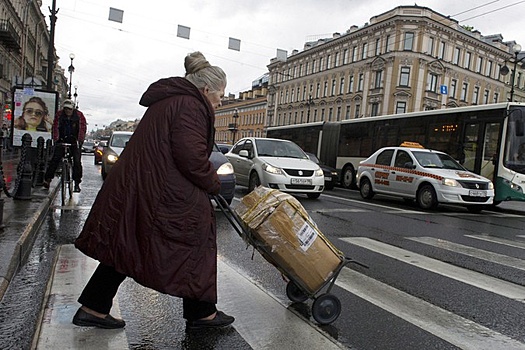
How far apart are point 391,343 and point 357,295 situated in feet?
3.16

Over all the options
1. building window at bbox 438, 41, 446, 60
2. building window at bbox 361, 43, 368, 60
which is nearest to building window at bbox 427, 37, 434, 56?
building window at bbox 438, 41, 446, 60

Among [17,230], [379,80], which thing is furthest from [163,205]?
[379,80]

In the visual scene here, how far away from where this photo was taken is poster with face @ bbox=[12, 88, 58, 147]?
14117mm

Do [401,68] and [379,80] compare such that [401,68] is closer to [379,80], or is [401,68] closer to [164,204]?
[379,80]

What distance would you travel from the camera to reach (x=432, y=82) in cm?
5556

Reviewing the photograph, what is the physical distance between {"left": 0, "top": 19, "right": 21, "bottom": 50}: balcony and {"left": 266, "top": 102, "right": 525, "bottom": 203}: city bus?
2582cm

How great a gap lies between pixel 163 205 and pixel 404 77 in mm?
55413

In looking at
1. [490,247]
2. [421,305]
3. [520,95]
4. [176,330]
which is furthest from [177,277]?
[520,95]

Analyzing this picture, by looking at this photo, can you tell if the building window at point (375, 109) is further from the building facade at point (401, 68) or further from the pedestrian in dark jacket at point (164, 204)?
the pedestrian in dark jacket at point (164, 204)

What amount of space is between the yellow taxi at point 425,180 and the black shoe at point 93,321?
988 centimetres

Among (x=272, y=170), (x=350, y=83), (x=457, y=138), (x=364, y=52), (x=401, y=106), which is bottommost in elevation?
(x=272, y=170)

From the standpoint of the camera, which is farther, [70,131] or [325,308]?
[70,131]

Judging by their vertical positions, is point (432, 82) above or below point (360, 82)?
above

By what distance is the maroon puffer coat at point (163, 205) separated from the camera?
2.62m
